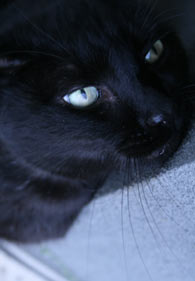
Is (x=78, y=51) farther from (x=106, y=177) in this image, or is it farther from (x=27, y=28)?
(x=106, y=177)

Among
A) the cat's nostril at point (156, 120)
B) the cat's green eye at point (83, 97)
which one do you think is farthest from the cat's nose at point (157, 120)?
the cat's green eye at point (83, 97)

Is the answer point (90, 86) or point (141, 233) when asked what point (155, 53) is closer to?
point (90, 86)

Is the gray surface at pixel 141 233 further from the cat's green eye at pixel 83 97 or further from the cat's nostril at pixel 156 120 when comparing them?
the cat's green eye at pixel 83 97

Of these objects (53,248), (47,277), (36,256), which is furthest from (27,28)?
(47,277)

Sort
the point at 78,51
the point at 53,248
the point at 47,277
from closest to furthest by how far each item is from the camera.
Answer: the point at 78,51, the point at 53,248, the point at 47,277

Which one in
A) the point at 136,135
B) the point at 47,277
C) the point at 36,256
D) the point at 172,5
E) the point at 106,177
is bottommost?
the point at 47,277

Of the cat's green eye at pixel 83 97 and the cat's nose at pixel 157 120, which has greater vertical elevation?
the cat's green eye at pixel 83 97

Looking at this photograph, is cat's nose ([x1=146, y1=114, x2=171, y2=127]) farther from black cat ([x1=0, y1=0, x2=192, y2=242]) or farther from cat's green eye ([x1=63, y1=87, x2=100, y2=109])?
cat's green eye ([x1=63, y1=87, x2=100, y2=109])
